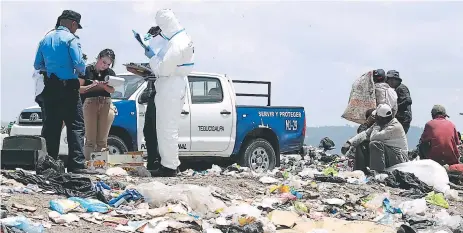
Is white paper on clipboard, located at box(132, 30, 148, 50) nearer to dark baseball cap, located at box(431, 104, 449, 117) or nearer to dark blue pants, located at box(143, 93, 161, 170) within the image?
dark blue pants, located at box(143, 93, 161, 170)

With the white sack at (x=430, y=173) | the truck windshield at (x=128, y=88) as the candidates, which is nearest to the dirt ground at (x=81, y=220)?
the white sack at (x=430, y=173)

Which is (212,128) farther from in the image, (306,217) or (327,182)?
(306,217)

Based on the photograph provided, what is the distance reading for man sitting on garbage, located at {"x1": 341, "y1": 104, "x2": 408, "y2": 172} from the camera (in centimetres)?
927

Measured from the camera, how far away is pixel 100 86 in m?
8.49

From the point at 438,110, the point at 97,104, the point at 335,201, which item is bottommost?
the point at 335,201

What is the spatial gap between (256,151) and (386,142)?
290 cm

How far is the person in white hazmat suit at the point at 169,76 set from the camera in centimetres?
748

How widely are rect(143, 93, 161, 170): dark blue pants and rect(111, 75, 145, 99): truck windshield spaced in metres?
2.44

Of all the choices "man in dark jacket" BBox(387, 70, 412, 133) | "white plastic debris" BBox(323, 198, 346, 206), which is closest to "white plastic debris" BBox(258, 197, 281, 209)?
"white plastic debris" BBox(323, 198, 346, 206)

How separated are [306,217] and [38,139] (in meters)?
2.88

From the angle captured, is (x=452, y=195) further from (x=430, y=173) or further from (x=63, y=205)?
(x=63, y=205)

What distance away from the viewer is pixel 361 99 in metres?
10.4

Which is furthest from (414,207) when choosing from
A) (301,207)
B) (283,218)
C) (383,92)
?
(383,92)

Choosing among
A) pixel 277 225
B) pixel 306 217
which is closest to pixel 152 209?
pixel 277 225
